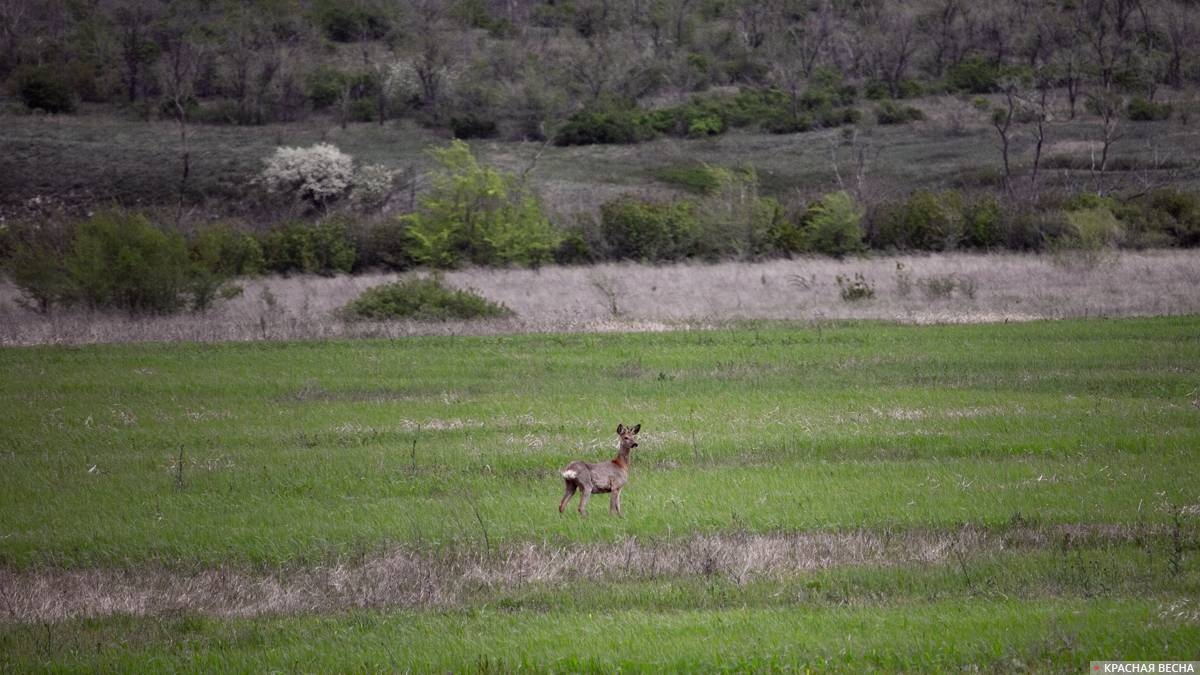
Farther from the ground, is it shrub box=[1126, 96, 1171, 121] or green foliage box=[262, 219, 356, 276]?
shrub box=[1126, 96, 1171, 121]

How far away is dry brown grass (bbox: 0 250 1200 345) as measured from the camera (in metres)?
28.5

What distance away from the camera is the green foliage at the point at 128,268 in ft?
101

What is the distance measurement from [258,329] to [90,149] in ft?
178

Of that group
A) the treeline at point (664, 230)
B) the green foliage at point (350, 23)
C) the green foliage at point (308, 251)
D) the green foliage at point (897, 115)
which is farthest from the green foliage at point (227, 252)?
the green foliage at point (350, 23)

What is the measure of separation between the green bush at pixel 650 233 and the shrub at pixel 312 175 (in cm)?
2563

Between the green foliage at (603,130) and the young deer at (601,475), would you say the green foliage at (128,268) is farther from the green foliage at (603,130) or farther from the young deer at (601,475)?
the green foliage at (603,130)

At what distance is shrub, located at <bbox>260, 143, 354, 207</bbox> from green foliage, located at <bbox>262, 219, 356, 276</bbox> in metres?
22.2

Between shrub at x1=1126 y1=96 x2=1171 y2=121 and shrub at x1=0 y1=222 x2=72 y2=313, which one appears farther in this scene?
shrub at x1=1126 y1=96 x2=1171 y2=121

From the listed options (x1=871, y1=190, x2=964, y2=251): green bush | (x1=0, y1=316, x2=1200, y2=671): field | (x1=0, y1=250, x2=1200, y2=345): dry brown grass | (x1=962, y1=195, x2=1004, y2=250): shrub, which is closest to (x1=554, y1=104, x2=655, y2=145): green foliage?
(x1=871, y1=190, x2=964, y2=251): green bush

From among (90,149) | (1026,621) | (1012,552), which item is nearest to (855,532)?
(1012,552)

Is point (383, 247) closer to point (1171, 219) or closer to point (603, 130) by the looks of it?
point (1171, 219)

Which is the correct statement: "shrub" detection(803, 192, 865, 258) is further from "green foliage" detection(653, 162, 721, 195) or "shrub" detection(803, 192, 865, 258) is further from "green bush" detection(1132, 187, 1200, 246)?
"green foliage" detection(653, 162, 721, 195)

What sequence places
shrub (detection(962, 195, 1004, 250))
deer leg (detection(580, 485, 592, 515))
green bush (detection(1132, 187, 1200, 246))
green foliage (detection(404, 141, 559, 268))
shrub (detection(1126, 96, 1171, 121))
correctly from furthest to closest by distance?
shrub (detection(1126, 96, 1171, 121))
shrub (detection(962, 195, 1004, 250))
green bush (detection(1132, 187, 1200, 246))
green foliage (detection(404, 141, 559, 268))
deer leg (detection(580, 485, 592, 515))

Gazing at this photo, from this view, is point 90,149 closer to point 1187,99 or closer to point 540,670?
point 1187,99
